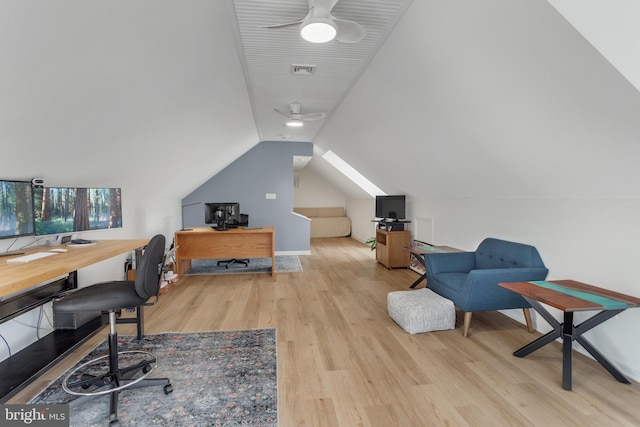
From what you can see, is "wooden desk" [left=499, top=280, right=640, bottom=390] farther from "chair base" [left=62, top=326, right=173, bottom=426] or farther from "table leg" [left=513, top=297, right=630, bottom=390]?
"chair base" [left=62, top=326, right=173, bottom=426]

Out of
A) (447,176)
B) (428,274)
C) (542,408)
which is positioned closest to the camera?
(542,408)

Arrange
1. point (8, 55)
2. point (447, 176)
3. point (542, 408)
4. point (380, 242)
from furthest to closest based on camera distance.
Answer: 1. point (380, 242)
2. point (447, 176)
3. point (542, 408)
4. point (8, 55)

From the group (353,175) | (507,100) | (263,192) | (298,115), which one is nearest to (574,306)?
(507,100)

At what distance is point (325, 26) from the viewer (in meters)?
1.89

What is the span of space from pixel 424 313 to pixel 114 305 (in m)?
2.55

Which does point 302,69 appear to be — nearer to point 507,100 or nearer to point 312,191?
point 507,100

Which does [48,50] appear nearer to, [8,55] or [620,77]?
[8,55]

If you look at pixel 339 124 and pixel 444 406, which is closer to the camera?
pixel 444 406

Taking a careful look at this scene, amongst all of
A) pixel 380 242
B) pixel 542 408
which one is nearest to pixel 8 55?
pixel 542 408

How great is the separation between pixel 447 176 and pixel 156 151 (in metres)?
3.47

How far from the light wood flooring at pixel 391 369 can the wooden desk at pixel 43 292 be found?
122 mm

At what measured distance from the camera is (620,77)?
1529 millimetres

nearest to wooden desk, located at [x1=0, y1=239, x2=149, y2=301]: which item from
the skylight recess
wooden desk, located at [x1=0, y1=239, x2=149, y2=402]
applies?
Result: wooden desk, located at [x1=0, y1=239, x2=149, y2=402]

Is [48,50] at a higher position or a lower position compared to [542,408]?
higher
